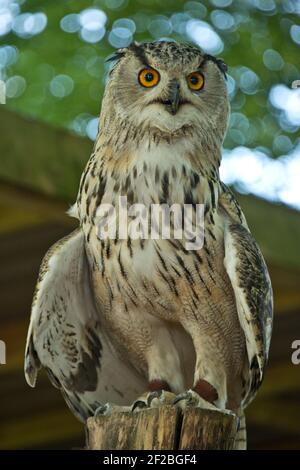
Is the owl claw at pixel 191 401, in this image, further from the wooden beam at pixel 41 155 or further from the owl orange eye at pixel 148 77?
the wooden beam at pixel 41 155

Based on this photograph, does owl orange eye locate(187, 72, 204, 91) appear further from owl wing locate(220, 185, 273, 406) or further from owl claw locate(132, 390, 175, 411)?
owl claw locate(132, 390, 175, 411)

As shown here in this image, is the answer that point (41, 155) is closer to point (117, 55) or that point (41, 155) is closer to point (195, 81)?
point (117, 55)

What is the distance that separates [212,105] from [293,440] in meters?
3.62

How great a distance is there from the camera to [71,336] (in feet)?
12.0

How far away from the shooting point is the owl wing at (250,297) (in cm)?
338

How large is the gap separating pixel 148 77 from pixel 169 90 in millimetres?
167

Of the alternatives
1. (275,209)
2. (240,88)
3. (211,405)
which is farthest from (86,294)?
(240,88)

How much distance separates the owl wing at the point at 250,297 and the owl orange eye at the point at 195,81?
0.50 m

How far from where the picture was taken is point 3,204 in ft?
14.6

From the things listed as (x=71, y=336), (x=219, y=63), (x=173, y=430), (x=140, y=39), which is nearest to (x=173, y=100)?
(x=219, y=63)

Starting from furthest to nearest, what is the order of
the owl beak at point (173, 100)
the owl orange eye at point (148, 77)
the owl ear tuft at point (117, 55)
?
1. the owl ear tuft at point (117, 55)
2. the owl orange eye at point (148, 77)
3. the owl beak at point (173, 100)

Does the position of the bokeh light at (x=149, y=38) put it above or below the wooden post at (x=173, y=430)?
above

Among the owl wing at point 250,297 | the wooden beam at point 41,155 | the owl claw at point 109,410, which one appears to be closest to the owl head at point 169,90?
the owl wing at point 250,297
